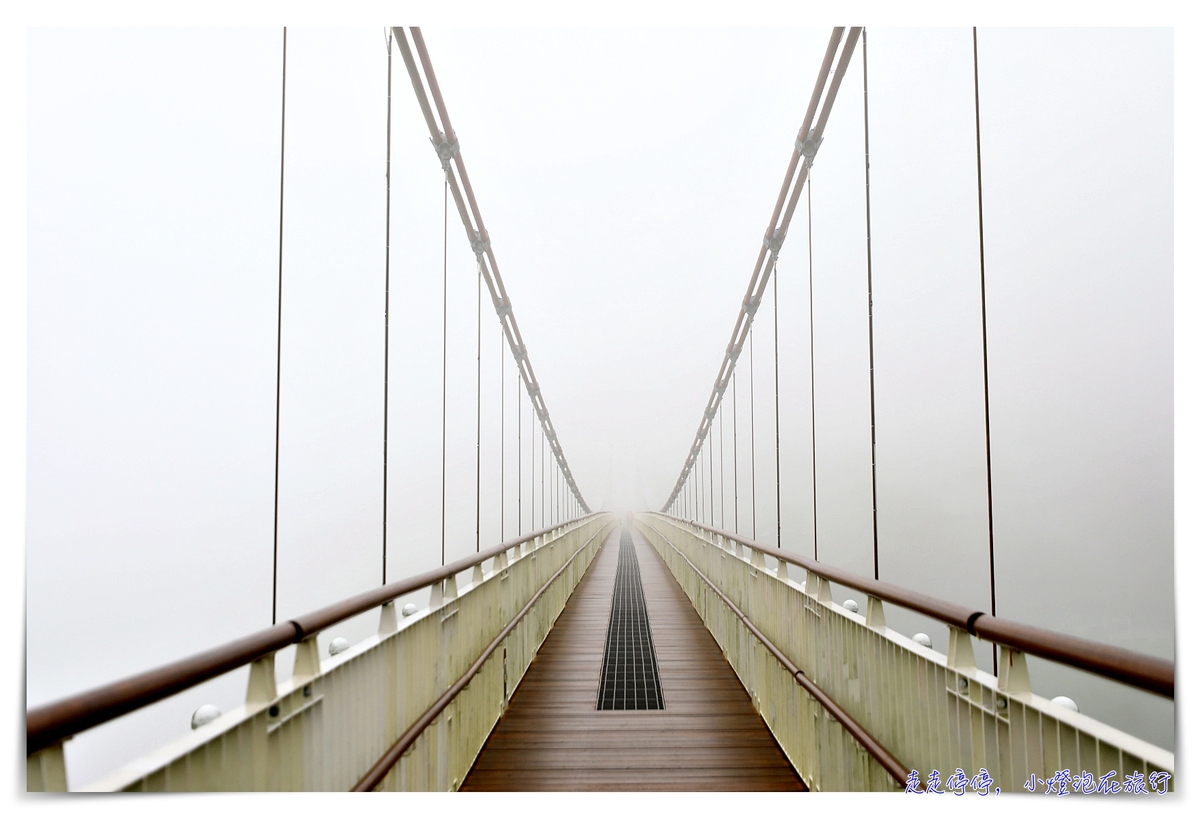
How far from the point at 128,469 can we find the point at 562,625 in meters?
5.55

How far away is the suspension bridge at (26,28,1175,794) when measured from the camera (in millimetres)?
1396

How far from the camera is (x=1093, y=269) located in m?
8.27

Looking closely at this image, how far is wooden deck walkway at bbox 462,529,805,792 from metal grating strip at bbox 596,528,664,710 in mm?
87

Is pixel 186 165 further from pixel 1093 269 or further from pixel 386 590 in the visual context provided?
pixel 1093 269

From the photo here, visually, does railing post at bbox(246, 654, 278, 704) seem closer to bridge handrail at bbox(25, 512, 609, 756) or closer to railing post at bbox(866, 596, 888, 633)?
bridge handrail at bbox(25, 512, 609, 756)

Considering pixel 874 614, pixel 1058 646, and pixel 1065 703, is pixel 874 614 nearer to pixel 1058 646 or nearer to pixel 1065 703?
pixel 1065 703

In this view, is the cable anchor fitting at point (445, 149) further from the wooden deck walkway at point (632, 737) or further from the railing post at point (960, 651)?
the railing post at point (960, 651)

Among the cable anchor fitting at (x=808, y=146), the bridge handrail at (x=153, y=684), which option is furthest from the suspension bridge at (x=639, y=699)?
the cable anchor fitting at (x=808, y=146)

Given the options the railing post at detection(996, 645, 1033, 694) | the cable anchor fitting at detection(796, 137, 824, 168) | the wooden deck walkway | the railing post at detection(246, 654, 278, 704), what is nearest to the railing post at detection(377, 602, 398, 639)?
the railing post at detection(246, 654, 278, 704)

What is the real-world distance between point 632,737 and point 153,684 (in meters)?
3.13

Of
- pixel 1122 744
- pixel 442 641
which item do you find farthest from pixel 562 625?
pixel 1122 744

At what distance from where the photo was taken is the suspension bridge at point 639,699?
1396 millimetres

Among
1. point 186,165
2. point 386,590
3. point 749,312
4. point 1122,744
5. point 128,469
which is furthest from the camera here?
point 749,312

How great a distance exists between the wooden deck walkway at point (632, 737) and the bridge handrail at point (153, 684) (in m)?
1.88
